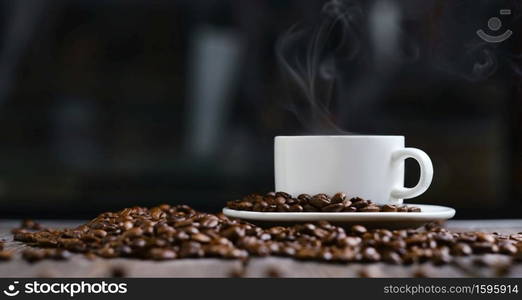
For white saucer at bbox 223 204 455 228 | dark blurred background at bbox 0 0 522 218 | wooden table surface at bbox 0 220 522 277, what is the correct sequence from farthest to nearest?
1. dark blurred background at bbox 0 0 522 218
2. white saucer at bbox 223 204 455 228
3. wooden table surface at bbox 0 220 522 277

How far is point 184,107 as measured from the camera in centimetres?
159

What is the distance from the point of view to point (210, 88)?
5.24ft

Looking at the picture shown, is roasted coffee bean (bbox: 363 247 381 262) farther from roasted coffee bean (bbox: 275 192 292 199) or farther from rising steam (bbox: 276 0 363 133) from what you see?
rising steam (bbox: 276 0 363 133)

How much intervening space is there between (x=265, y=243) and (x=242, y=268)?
118 millimetres

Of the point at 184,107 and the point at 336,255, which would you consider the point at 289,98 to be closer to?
the point at 184,107

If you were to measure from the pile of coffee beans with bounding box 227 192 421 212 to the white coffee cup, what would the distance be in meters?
0.03

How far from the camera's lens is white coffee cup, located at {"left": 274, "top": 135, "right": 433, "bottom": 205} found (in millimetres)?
1106

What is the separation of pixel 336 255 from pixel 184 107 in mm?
807

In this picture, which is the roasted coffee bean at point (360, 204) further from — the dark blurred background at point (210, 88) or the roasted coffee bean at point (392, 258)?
the dark blurred background at point (210, 88)

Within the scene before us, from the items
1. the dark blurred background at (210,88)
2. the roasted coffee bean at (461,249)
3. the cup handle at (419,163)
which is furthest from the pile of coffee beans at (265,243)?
Answer: the dark blurred background at (210,88)

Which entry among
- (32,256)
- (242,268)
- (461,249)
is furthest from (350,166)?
(32,256)

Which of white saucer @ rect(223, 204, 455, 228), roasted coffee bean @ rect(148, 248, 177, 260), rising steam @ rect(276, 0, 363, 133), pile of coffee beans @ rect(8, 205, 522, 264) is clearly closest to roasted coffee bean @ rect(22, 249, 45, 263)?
pile of coffee beans @ rect(8, 205, 522, 264)

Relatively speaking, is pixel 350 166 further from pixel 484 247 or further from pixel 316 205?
pixel 484 247

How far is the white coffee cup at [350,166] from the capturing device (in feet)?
3.63
